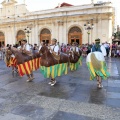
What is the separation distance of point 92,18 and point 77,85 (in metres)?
19.4

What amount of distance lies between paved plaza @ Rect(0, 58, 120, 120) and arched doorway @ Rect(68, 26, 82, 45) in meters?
20.0

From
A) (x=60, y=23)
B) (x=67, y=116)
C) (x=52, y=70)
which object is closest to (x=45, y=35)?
(x=60, y=23)

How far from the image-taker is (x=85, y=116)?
153 inches

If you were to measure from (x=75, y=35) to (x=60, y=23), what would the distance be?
287 centimetres

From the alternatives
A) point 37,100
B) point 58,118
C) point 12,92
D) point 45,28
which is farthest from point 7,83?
point 45,28

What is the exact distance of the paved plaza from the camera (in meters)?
3.95

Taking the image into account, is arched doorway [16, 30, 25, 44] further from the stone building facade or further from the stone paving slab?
the stone paving slab

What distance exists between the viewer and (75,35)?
2642 centimetres

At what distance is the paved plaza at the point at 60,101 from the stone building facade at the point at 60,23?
18888 millimetres

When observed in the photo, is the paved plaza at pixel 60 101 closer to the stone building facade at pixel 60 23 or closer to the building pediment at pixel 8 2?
the stone building facade at pixel 60 23

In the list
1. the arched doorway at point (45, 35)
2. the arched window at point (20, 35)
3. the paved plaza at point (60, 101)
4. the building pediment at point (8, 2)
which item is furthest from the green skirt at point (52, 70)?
the building pediment at point (8, 2)

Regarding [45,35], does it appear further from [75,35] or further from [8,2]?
[8,2]

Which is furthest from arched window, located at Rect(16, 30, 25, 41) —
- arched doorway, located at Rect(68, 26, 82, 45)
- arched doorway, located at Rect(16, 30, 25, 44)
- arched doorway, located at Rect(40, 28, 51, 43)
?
arched doorway, located at Rect(68, 26, 82, 45)

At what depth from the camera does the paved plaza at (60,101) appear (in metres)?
3.95
